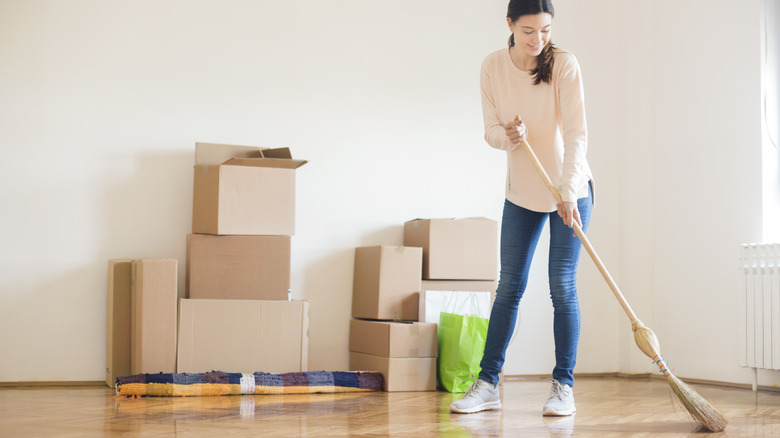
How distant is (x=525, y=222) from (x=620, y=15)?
6.65 ft

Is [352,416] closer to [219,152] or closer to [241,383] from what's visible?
[241,383]

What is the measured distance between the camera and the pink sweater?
2248 mm

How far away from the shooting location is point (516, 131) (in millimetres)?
2219

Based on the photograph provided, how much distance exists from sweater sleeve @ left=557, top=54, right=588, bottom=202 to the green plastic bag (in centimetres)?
95

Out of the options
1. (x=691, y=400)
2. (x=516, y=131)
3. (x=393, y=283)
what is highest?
(x=516, y=131)

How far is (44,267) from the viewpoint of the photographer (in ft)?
9.88

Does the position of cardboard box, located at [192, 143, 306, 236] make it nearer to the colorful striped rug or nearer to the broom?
the colorful striped rug

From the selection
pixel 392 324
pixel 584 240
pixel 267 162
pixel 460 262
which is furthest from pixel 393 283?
pixel 584 240

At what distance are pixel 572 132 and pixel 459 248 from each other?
1133 mm

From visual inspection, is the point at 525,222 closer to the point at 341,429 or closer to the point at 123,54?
the point at 341,429

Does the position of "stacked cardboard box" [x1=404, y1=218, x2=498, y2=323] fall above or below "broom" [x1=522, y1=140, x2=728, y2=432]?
above

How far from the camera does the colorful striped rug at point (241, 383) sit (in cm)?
269

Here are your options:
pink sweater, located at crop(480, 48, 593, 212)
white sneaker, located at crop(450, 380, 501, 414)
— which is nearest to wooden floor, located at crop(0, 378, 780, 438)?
white sneaker, located at crop(450, 380, 501, 414)

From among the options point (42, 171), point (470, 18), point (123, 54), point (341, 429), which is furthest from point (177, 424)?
point (470, 18)
